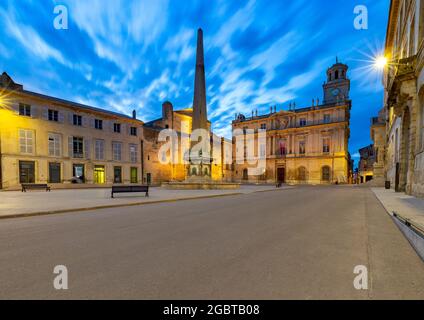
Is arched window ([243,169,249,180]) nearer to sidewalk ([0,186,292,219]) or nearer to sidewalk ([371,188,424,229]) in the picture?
sidewalk ([0,186,292,219])

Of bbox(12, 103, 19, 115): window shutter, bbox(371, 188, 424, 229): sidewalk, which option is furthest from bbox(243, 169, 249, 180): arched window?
bbox(12, 103, 19, 115): window shutter

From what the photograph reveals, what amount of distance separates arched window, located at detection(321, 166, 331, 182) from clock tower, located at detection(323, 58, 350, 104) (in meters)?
16.7

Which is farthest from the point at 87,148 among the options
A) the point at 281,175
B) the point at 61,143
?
the point at 281,175

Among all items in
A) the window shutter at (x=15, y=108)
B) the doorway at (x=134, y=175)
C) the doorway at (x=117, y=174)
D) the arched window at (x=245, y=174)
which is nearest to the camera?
the window shutter at (x=15, y=108)

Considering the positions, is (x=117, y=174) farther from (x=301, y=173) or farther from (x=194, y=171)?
(x=301, y=173)

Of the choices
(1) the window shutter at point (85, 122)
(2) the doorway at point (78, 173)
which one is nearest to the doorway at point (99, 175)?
(2) the doorway at point (78, 173)

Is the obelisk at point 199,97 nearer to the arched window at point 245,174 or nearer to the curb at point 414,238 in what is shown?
the curb at point 414,238

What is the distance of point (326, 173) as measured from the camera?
121 feet

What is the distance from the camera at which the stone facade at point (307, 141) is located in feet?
119

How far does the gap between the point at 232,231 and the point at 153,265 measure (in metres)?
2.21

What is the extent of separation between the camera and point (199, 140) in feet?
64.5

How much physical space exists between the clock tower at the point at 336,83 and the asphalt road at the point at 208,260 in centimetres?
4840

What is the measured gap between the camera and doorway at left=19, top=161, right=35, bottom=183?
20359 millimetres

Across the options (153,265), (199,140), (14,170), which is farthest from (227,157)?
(153,265)
